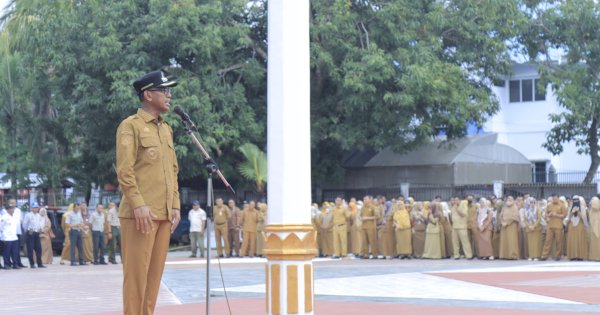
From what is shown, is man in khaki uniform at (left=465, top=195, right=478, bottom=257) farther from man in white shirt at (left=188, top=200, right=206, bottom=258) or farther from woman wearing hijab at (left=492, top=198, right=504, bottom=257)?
man in white shirt at (left=188, top=200, right=206, bottom=258)

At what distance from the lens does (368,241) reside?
99.5 ft

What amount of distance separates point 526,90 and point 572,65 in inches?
398

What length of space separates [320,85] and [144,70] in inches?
265

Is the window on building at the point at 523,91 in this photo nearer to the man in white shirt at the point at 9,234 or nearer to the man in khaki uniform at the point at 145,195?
the man in white shirt at the point at 9,234

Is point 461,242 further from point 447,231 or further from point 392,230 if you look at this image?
point 392,230

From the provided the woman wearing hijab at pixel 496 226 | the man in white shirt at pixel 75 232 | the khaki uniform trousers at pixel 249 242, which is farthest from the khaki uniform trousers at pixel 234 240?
the woman wearing hijab at pixel 496 226

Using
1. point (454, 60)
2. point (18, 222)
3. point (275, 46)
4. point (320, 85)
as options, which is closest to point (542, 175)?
point (454, 60)

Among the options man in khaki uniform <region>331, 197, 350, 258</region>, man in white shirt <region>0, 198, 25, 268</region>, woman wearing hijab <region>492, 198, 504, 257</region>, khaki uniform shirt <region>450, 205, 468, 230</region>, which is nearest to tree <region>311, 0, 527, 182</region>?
man in khaki uniform <region>331, 197, 350, 258</region>

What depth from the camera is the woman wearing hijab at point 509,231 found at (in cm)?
2750

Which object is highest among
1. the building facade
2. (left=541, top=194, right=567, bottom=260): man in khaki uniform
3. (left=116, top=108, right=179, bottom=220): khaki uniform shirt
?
the building facade

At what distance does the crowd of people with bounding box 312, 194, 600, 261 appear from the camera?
2669cm

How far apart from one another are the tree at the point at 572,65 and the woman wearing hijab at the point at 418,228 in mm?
10556

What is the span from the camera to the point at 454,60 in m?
38.1

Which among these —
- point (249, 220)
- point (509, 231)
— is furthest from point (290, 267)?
point (249, 220)
